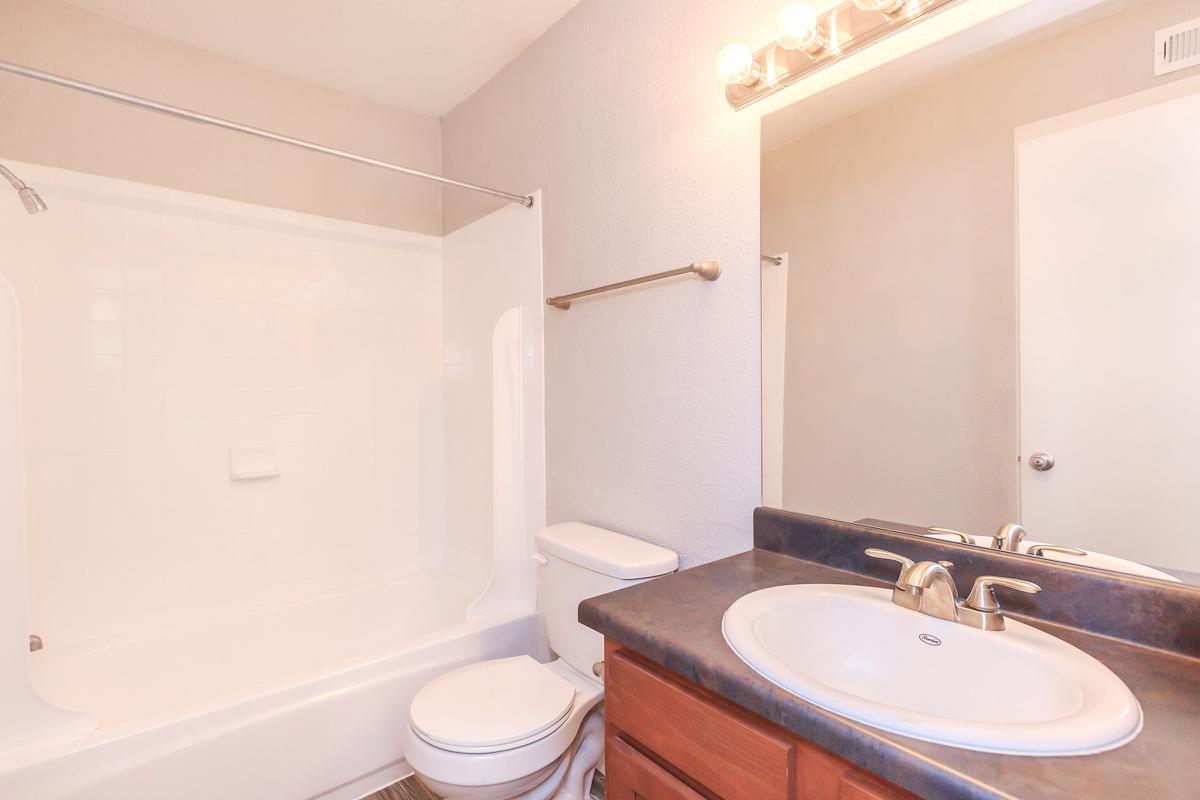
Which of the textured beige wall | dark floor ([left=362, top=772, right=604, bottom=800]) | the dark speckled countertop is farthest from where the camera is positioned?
the textured beige wall

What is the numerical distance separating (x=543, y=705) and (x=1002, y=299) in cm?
130

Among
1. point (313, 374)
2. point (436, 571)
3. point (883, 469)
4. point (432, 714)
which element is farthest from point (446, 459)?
point (883, 469)

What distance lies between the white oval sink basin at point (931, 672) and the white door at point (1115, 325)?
24 cm

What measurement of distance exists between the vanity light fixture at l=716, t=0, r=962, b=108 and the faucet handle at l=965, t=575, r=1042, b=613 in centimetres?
102

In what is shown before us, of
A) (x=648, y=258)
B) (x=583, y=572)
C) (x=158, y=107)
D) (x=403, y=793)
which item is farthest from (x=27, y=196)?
(x=403, y=793)

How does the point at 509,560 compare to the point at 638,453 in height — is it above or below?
below

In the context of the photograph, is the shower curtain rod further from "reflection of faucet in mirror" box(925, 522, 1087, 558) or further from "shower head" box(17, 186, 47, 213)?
"reflection of faucet in mirror" box(925, 522, 1087, 558)

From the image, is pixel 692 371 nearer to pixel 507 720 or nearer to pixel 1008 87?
pixel 1008 87

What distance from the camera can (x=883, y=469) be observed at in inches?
46.4

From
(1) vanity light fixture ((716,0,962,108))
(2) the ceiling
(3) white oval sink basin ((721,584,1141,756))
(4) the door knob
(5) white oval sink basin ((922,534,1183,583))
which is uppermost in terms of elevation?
(2) the ceiling

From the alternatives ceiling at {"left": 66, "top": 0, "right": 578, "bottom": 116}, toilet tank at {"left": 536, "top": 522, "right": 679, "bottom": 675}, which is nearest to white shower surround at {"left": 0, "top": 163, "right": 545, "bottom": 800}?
toilet tank at {"left": 536, "top": 522, "right": 679, "bottom": 675}

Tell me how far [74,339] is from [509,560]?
1.62 m

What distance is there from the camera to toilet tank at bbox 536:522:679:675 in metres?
1.50

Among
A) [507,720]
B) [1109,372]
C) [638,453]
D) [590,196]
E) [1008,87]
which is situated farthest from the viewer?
[590,196]
